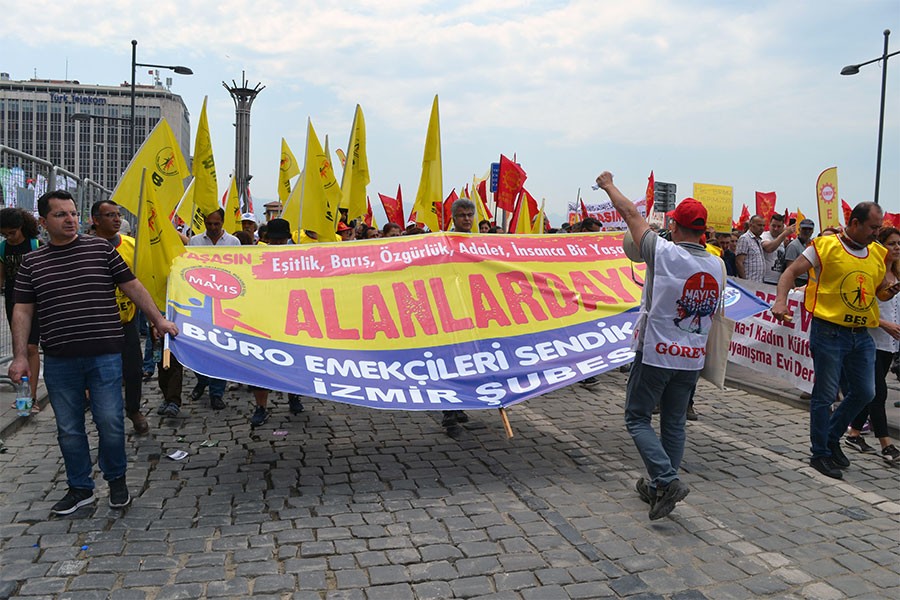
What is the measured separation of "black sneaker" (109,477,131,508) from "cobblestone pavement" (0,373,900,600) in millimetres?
66

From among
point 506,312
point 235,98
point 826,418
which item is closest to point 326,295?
point 506,312

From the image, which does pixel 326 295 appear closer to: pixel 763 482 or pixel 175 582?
pixel 175 582

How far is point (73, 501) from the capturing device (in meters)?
4.47

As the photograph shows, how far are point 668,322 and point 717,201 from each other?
21.6 ft

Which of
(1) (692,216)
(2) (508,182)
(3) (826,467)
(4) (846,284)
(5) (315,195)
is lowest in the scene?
(3) (826,467)

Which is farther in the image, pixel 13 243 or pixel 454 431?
pixel 13 243

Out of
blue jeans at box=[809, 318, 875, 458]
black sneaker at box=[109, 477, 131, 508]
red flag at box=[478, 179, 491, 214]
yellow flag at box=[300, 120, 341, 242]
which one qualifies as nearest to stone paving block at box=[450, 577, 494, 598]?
black sneaker at box=[109, 477, 131, 508]

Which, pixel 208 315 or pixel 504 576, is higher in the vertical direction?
pixel 208 315

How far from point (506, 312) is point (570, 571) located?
2818 millimetres

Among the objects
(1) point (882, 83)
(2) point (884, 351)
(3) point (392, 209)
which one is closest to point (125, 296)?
(2) point (884, 351)

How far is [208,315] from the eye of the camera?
540cm

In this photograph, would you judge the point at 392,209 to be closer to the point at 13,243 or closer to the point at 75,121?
the point at 13,243

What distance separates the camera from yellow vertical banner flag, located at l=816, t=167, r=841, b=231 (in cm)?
950

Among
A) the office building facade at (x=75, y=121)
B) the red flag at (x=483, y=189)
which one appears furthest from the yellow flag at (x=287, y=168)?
the office building facade at (x=75, y=121)
